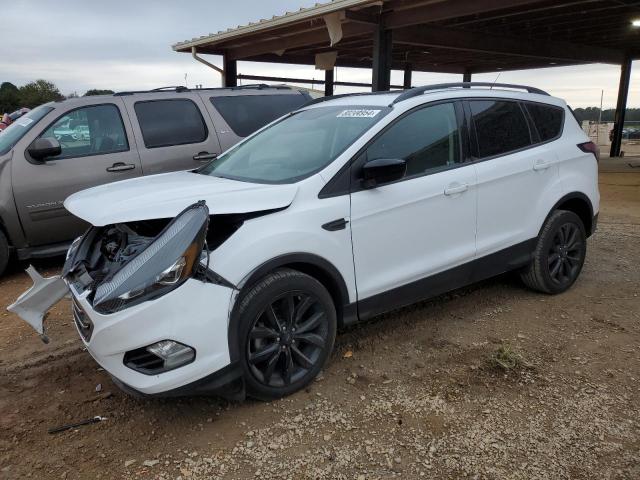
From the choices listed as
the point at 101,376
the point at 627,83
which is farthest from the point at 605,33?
the point at 101,376

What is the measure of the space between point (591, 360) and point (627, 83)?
59.4 ft

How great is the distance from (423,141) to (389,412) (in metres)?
1.87

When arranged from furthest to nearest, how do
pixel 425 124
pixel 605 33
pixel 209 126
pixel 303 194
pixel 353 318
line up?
pixel 605 33, pixel 209 126, pixel 425 124, pixel 353 318, pixel 303 194

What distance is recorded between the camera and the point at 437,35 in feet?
38.2

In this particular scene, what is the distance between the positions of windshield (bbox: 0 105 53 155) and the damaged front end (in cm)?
313

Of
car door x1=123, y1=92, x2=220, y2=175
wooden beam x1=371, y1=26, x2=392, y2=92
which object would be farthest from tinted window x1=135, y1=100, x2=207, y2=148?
wooden beam x1=371, y1=26, x2=392, y2=92

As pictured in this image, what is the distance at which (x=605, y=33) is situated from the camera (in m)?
13.9

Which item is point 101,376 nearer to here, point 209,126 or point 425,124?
point 425,124

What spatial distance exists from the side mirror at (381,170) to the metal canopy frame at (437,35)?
6.62 metres

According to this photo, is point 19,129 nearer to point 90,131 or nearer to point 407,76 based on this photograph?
point 90,131

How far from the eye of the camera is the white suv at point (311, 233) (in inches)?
104

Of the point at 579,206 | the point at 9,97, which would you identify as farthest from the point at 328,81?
the point at 9,97

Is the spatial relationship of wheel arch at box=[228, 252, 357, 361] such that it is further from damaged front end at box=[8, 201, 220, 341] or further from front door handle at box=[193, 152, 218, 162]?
front door handle at box=[193, 152, 218, 162]

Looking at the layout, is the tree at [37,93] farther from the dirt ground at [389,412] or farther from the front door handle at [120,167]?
the dirt ground at [389,412]
